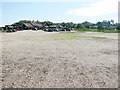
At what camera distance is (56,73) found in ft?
18.5

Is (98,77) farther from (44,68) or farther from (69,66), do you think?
(44,68)

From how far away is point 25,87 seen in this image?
173 inches

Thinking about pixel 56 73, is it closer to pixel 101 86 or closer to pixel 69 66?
pixel 69 66

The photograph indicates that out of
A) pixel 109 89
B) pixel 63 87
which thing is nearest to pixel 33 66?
pixel 63 87

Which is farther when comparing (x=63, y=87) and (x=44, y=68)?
(x=44, y=68)

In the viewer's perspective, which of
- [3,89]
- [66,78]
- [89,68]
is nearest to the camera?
[3,89]

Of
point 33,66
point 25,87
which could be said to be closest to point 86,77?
point 25,87

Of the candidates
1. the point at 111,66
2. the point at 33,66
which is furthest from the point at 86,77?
the point at 33,66

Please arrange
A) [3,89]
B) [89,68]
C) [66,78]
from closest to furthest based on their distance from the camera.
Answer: [3,89] → [66,78] → [89,68]

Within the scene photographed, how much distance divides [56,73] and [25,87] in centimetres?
175

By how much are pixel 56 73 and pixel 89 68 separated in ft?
6.57

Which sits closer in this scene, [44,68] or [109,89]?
[109,89]

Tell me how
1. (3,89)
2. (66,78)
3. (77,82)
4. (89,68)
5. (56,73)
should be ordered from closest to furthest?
1. (3,89)
2. (77,82)
3. (66,78)
4. (56,73)
5. (89,68)

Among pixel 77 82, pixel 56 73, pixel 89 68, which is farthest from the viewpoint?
pixel 89 68
